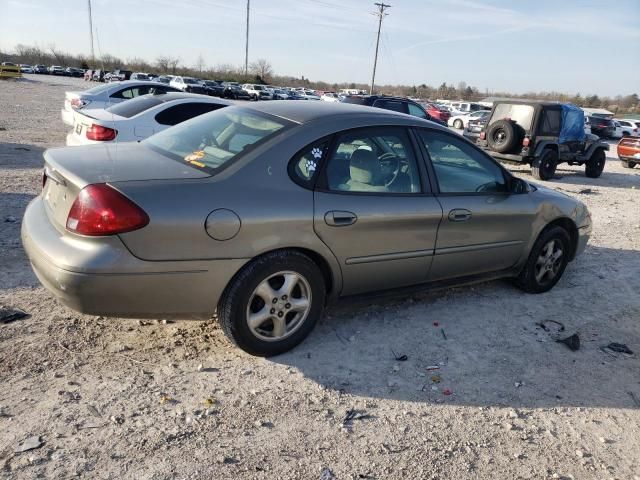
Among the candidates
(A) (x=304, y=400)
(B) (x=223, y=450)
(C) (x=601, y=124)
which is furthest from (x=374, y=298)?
(C) (x=601, y=124)

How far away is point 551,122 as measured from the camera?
13266 millimetres

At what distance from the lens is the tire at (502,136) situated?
1262 centimetres

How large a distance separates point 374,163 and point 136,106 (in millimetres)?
6393

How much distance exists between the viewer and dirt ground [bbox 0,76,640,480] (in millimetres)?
2547

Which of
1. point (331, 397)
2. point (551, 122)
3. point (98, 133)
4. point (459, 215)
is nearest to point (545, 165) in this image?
point (551, 122)

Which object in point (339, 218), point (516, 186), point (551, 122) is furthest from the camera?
point (551, 122)

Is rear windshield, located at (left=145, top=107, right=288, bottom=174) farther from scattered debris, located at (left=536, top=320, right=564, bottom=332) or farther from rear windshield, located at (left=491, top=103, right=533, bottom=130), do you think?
rear windshield, located at (left=491, top=103, right=533, bottom=130)

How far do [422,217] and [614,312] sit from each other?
2336mm

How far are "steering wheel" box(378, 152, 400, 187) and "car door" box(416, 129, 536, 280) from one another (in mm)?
286

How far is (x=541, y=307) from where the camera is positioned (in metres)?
4.75

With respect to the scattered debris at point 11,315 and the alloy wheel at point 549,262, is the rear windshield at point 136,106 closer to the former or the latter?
the scattered debris at point 11,315

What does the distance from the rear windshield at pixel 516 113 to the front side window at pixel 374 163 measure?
411 inches

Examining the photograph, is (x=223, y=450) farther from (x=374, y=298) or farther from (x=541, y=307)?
(x=541, y=307)

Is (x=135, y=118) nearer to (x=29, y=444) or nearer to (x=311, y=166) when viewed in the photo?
(x=311, y=166)
